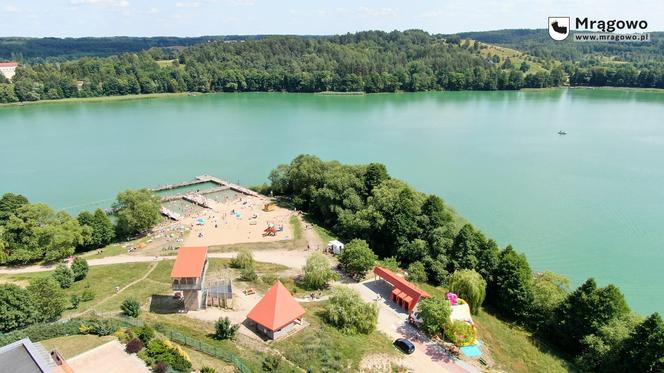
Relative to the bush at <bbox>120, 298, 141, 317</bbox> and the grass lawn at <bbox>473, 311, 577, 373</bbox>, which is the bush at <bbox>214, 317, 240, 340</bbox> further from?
the grass lawn at <bbox>473, 311, 577, 373</bbox>

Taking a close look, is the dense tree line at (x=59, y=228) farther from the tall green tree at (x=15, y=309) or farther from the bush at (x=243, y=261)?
the bush at (x=243, y=261)

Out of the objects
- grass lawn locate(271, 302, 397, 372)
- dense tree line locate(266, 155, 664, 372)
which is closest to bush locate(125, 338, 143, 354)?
grass lawn locate(271, 302, 397, 372)

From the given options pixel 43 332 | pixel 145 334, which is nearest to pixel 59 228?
pixel 43 332

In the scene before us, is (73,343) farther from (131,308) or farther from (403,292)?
(403,292)

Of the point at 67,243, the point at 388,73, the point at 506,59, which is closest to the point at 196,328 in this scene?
the point at 67,243

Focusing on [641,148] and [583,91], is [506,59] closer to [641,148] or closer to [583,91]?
[583,91]

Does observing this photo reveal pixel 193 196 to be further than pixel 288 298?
Yes

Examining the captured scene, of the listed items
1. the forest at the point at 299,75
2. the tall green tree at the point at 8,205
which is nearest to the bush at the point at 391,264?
the tall green tree at the point at 8,205
